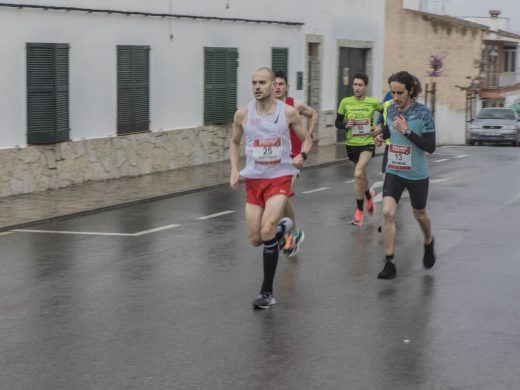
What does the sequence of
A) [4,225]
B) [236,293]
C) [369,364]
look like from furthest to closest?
[4,225], [236,293], [369,364]

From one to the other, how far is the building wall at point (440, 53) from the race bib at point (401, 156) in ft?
129


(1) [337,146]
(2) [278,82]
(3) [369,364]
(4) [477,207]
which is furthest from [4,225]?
(1) [337,146]

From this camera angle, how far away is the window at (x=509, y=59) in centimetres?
7694

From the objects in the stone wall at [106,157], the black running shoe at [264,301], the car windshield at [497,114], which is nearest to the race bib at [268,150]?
the black running shoe at [264,301]

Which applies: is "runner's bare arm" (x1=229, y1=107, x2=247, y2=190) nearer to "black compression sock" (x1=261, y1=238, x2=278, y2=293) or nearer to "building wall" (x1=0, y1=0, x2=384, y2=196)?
"black compression sock" (x1=261, y1=238, x2=278, y2=293)

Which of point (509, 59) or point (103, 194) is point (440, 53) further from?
point (103, 194)

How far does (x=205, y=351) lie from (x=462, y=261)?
440 cm

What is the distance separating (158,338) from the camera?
7.61 metres

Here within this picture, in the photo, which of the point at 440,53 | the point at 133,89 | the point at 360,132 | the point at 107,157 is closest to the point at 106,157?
the point at 107,157

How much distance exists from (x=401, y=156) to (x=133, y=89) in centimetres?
1167

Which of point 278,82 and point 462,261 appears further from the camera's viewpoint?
point 278,82

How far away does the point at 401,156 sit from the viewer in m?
10.1

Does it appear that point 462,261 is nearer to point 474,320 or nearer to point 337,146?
point 474,320

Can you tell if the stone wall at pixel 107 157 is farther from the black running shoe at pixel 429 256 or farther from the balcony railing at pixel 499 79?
the balcony railing at pixel 499 79
